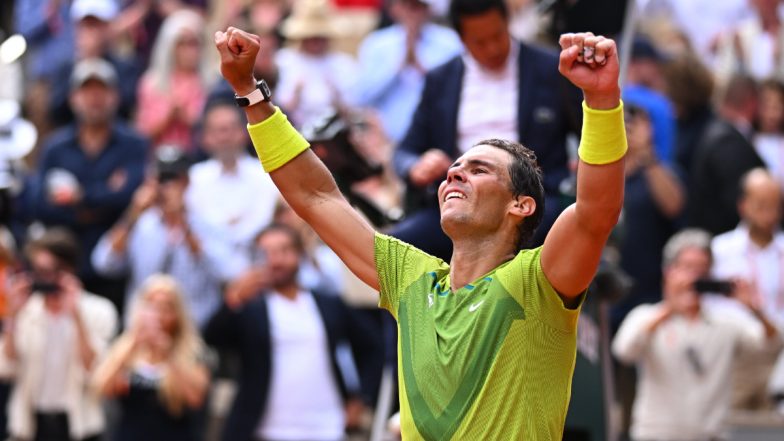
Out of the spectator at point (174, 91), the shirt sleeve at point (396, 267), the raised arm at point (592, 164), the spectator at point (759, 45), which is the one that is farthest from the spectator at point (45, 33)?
the raised arm at point (592, 164)

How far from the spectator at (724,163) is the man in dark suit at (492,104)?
423 cm

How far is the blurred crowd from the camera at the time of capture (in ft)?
Answer: 25.4

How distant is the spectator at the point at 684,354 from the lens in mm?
9570

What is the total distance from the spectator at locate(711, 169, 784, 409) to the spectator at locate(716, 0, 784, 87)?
210cm

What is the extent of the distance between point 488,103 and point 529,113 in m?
0.19

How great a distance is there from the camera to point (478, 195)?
500 cm

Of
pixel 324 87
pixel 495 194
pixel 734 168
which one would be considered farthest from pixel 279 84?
pixel 495 194

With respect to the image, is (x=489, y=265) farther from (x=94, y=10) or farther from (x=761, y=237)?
(x=94, y=10)

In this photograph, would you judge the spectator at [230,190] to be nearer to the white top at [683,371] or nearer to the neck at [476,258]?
the white top at [683,371]

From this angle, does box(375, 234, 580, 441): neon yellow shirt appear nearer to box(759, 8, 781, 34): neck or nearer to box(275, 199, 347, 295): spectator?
box(275, 199, 347, 295): spectator

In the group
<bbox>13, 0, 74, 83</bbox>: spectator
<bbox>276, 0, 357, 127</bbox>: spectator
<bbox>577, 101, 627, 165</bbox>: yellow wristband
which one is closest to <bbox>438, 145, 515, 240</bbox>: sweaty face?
<bbox>577, 101, 627, 165</bbox>: yellow wristband

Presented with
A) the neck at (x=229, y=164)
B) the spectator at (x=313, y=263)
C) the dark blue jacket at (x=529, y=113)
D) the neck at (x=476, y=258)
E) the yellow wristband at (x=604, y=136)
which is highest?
the yellow wristband at (x=604, y=136)

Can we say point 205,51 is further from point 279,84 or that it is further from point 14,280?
point 14,280

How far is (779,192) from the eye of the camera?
1082cm
